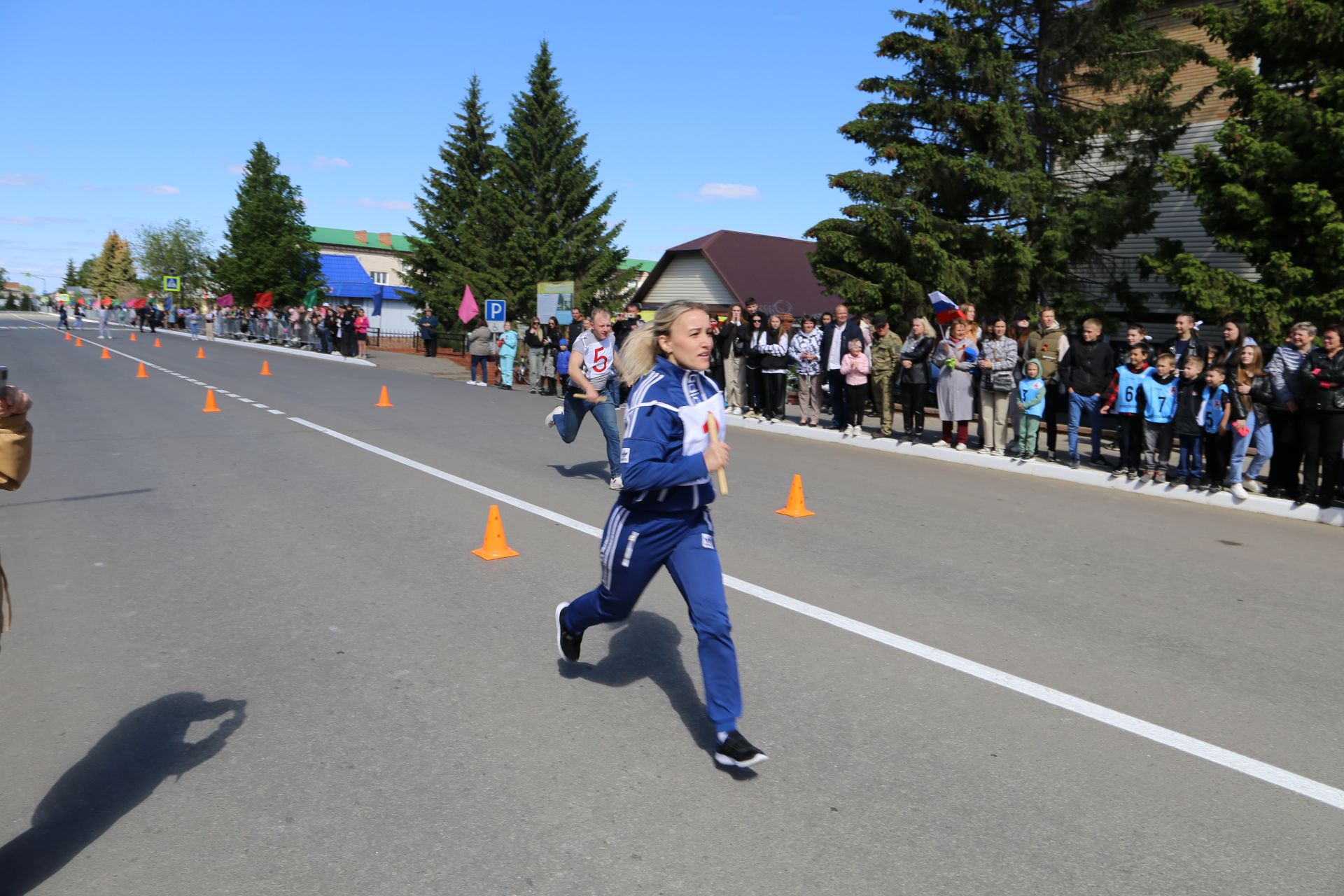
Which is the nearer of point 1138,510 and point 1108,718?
point 1108,718

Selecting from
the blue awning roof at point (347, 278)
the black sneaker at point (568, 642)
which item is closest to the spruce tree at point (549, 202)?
the black sneaker at point (568, 642)

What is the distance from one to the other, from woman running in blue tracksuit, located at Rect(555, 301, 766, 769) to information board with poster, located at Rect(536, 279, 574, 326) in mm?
24294

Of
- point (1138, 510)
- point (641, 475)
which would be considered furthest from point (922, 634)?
point (1138, 510)

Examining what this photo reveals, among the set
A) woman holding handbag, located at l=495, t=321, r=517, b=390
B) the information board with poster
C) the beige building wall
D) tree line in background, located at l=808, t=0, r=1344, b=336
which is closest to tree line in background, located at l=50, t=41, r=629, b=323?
the beige building wall

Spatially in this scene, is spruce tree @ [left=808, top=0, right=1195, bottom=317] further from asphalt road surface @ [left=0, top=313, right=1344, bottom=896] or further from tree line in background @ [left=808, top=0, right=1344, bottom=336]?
asphalt road surface @ [left=0, top=313, right=1344, bottom=896]

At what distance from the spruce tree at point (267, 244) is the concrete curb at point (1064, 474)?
173ft

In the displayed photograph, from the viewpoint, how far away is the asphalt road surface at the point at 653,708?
10.7ft

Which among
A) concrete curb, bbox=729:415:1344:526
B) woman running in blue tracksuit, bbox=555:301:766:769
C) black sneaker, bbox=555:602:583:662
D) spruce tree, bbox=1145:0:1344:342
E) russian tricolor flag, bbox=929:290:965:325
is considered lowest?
black sneaker, bbox=555:602:583:662

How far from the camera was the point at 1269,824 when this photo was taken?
352 cm

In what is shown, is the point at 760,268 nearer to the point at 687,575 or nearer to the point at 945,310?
the point at 945,310

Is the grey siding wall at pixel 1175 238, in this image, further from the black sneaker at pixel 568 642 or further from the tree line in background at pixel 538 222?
the tree line in background at pixel 538 222

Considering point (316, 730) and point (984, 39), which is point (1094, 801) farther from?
point (984, 39)

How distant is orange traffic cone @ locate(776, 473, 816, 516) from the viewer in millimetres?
8914

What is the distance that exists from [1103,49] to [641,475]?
18576mm
